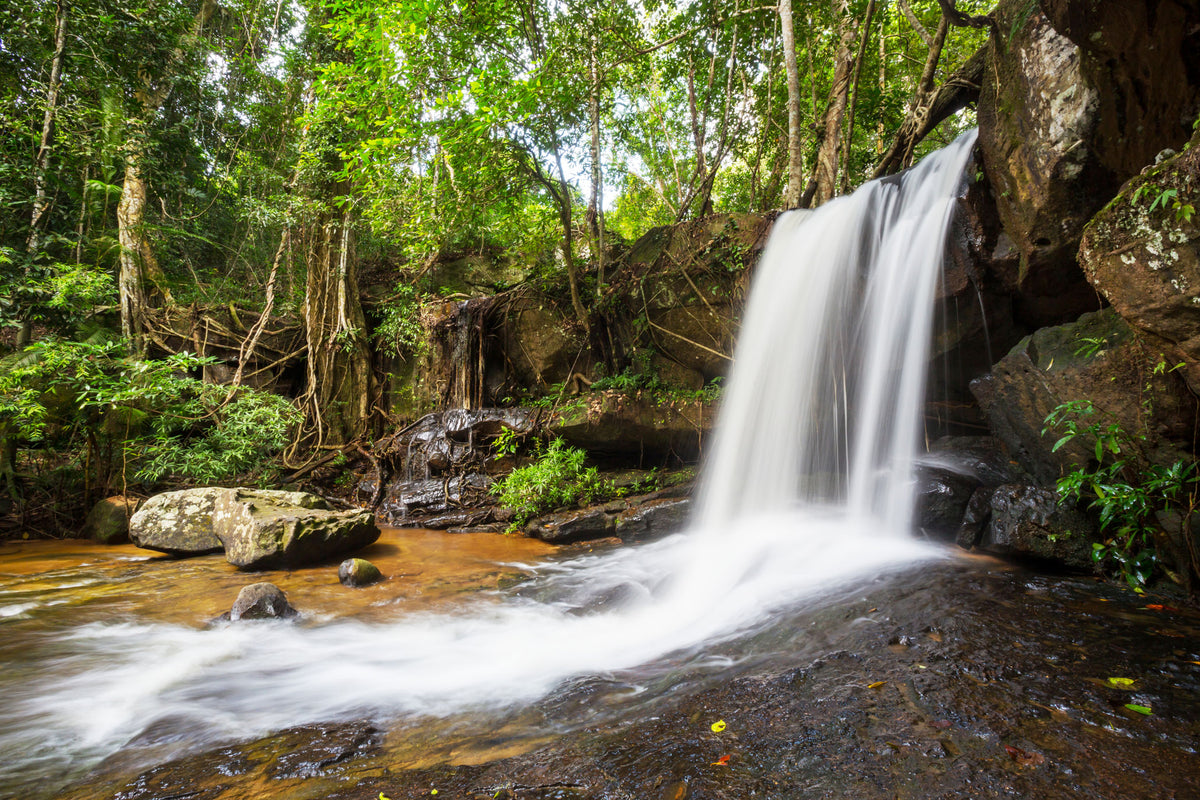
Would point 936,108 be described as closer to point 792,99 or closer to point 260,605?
point 792,99

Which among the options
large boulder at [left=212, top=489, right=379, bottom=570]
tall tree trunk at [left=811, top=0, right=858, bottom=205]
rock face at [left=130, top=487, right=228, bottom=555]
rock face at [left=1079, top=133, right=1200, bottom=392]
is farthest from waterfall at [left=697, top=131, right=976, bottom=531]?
rock face at [left=130, top=487, right=228, bottom=555]

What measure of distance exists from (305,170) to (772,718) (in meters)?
10.9

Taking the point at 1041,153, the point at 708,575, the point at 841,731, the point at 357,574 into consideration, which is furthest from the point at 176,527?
the point at 1041,153

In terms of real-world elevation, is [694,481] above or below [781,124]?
below

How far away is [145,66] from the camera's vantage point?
335 inches

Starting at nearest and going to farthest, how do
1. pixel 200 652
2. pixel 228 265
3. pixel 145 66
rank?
1. pixel 200 652
2. pixel 145 66
3. pixel 228 265

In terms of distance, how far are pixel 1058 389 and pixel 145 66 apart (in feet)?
43.7

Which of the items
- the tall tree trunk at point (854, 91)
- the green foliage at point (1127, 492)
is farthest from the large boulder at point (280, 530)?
the tall tree trunk at point (854, 91)

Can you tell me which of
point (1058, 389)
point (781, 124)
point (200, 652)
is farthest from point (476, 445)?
point (781, 124)

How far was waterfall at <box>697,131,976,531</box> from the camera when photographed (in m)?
5.49

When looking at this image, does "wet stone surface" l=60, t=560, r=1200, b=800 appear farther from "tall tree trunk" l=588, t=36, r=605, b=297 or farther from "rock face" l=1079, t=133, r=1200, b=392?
"tall tree trunk" l=588, t=36, r=605, b=297

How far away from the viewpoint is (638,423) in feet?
25.8

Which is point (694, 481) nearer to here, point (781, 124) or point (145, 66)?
point (781, 124)

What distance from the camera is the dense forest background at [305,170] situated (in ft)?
22.6
